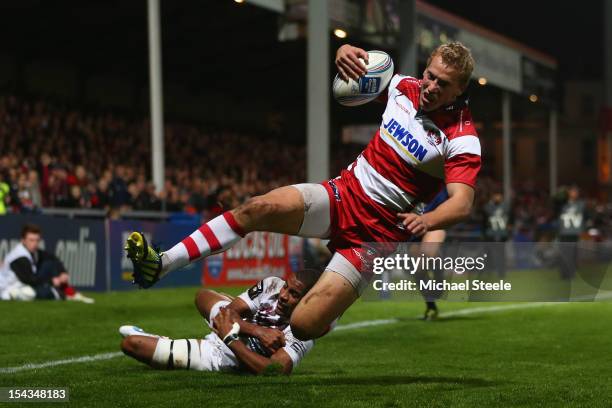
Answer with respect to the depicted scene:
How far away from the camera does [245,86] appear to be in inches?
1660

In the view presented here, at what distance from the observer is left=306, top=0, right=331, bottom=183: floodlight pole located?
20.7 m

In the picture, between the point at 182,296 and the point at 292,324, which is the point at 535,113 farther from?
the point at 292,324

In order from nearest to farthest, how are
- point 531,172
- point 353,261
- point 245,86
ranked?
point 353,261, point 245,86, point 531,172

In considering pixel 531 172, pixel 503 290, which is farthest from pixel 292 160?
pixel 531 172

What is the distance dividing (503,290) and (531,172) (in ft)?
236

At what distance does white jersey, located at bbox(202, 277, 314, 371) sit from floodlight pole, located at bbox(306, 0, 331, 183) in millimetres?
13216

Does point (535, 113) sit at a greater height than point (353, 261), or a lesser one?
greater

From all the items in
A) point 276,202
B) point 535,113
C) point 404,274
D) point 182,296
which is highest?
point 535,113

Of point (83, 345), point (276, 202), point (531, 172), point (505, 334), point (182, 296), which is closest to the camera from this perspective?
point (276, 202)

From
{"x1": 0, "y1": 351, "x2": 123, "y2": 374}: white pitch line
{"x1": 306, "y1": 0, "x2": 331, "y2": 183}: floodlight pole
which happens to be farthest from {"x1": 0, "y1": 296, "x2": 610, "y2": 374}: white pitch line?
{"x1": 306, "y1": 0, "x2": 331, "y2": 183}: floodlight pole

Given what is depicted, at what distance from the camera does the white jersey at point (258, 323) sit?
7785 millimetres

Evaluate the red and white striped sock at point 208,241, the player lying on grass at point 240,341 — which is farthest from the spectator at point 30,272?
the red and white striped sock at point 208,241

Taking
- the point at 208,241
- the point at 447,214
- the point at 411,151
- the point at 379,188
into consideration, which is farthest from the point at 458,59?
the point at 208,241

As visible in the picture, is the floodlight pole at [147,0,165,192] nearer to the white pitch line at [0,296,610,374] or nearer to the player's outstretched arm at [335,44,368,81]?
the white pitch line at [0,296,610,374]
